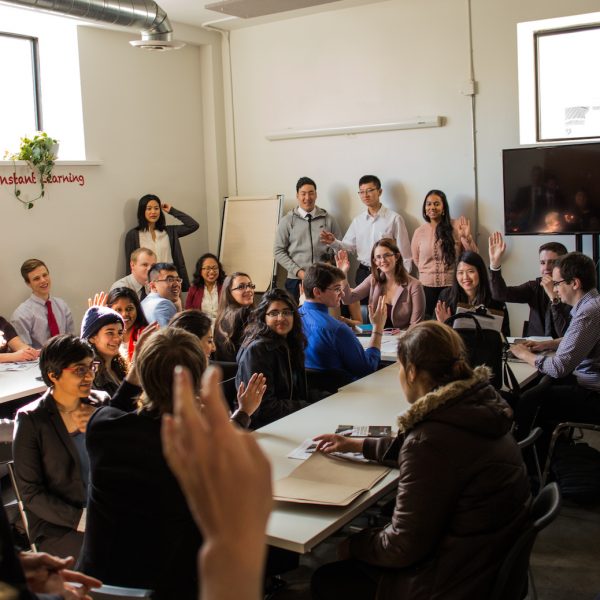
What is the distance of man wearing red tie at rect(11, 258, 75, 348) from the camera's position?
612 centimetres

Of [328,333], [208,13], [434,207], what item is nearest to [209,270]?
[434,207]

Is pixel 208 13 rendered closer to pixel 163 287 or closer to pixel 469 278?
pixel 163 287

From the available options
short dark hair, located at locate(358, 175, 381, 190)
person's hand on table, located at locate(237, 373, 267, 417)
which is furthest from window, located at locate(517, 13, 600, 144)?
person's hand on table, located at locate(237, 373, 267, 417)

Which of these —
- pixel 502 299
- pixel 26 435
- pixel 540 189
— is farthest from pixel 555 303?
pixel 26 435

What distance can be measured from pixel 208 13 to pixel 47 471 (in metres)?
6.48

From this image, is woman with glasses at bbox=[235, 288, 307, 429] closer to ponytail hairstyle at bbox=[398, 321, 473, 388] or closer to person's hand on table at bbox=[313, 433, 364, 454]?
person's hand on table at bbox=[313, 433, 364, 454]

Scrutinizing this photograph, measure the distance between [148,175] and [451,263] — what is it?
134 inches

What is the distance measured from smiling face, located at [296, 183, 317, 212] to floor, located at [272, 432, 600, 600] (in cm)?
465

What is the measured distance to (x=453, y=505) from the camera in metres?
2.23

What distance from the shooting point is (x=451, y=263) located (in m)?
7.38

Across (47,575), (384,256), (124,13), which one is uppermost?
(124,13)

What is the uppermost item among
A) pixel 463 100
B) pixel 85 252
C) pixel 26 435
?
pixel 463 100

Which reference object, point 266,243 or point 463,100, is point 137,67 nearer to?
point 266,243

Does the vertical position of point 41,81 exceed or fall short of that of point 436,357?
it exceeds it
